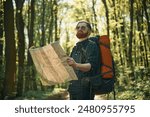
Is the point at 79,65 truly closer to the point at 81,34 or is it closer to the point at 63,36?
the point at 81,34

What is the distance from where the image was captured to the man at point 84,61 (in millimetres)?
4066

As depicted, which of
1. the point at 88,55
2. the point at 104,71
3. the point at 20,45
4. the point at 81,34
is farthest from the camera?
the point at 20,45

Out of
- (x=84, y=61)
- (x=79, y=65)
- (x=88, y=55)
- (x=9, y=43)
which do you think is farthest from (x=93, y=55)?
(x=9, y=43)

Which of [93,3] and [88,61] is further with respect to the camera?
[93,3]

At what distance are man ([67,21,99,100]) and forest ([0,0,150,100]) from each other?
27.7ft

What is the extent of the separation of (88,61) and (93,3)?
2742 cm

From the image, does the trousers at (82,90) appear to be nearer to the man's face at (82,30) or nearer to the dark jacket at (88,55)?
the dark jacket at (88,55)

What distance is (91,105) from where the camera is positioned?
4266 mm

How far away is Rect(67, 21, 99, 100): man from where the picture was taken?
4.07 m

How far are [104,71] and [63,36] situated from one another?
41.9 metres

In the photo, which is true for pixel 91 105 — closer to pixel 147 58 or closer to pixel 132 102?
pixel 132 102

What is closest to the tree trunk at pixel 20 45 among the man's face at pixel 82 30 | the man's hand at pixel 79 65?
the man's face at pixel 82 30

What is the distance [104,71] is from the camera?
398cm

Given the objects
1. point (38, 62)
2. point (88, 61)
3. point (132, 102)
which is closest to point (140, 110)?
point (132, 102)
